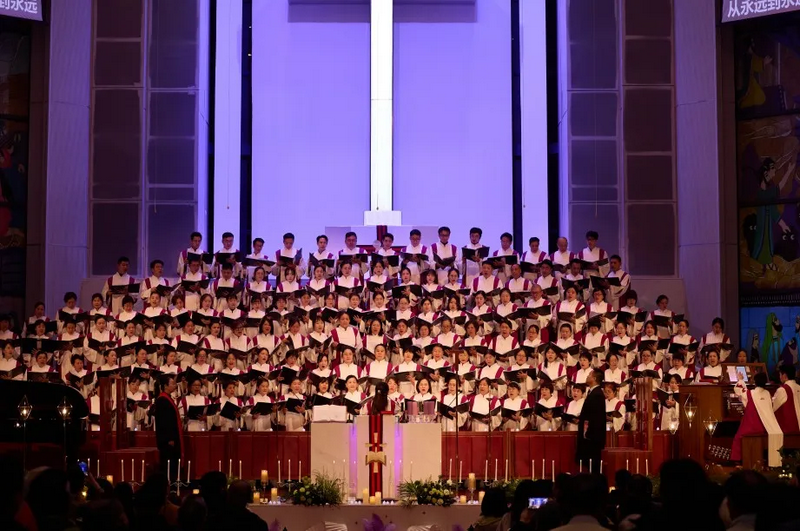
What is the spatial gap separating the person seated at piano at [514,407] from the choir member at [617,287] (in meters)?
2.47

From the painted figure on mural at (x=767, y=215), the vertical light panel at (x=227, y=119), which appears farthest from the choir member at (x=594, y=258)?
the vertical light panel at (x=227, y=119)

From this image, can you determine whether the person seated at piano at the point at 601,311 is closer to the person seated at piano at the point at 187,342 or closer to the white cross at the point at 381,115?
the white cross at the point at 381,115

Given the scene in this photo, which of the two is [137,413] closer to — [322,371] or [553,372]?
[322,371]

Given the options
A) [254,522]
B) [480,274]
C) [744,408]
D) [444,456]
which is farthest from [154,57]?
[254,522]

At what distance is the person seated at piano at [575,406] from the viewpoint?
12438 mm

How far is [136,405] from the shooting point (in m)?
12.6

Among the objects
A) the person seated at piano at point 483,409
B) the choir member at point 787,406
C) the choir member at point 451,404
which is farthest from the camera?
the person seated at piano at point 483,409

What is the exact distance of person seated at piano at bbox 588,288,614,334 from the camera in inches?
537

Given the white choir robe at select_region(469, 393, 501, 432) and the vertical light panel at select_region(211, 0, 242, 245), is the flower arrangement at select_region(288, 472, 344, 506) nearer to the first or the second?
the white choir robe at select_region(469, 393, 501, 432)

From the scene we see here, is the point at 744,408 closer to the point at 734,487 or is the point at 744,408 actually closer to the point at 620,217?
the point at 620,217

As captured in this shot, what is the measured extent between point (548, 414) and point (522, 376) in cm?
58

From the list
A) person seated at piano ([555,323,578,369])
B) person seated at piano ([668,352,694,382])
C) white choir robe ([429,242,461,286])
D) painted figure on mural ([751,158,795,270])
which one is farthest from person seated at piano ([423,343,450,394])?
painted figure on mural ([751,158,795,270])

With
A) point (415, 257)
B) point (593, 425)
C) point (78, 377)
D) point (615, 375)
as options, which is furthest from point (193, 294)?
point (593, 425)

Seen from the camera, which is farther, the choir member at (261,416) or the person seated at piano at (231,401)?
the choir member at (261,416)
